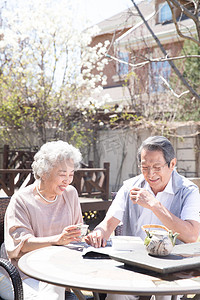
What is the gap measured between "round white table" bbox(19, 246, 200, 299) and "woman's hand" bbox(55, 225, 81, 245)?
0.76 ft

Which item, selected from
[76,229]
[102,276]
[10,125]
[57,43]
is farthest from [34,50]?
[102,276]

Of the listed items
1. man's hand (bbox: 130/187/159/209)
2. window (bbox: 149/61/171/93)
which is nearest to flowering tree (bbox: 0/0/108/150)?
window (bbox: 149/61/171/93)

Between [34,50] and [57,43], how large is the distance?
1.96 feet

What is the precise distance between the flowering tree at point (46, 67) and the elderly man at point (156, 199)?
23.6 feet

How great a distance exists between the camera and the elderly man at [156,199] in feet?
7.86

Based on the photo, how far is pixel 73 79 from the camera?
396 inches

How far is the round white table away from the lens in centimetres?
156

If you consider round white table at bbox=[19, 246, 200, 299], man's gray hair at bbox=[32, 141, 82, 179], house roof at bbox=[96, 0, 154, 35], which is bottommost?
round white table at bbox=[19, 246, 200, 299]

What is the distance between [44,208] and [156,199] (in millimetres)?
745

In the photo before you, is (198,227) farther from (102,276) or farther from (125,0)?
(125,0)

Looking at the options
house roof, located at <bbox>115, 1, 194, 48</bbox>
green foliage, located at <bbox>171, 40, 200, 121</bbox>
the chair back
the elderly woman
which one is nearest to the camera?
the elderly woman

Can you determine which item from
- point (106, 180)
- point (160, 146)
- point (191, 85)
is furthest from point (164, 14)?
point (160, 146)

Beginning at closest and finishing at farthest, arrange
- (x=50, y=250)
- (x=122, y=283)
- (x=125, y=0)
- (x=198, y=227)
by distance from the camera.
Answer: (x=122, y=283) → (x=50, y=250) → (x=198, y=227) → (x=125, y=0)

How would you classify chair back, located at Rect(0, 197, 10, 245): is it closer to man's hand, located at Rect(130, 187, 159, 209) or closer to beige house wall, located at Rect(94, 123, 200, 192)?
man's hand, located at Rect(130, 187, 159, 209)
